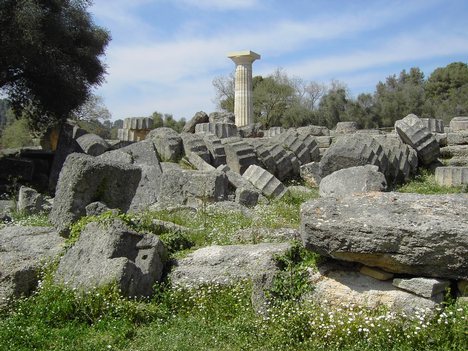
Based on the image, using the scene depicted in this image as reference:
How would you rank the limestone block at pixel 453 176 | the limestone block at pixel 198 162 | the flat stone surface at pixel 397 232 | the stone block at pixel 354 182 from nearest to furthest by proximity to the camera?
Result: 1. the flat stone surface at pixel 397 232
2. the stone block at pixel 354 182
3. the limestone block at pixel 198 162
4. the limestone block at pixel 453 176

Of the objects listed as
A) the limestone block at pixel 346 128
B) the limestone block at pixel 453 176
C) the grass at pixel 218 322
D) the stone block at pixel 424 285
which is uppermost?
the limestone block at pixel 346 128

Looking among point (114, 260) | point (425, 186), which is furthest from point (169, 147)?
point (114, 260)

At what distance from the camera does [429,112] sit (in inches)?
1786

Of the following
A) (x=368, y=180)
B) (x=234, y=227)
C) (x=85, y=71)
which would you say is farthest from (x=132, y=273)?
(x=85, y=71)

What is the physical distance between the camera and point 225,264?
586 cm

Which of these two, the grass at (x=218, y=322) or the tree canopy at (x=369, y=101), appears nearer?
the grass at (x=218, y=322)

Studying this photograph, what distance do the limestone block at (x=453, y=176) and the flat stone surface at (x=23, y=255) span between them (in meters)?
10.6

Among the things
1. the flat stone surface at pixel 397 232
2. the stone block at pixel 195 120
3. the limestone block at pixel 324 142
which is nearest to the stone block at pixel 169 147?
the limestone block at pixel 324 142

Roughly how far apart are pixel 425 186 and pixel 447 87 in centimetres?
4116

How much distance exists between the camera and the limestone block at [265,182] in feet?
41.3

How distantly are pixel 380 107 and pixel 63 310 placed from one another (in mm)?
44221

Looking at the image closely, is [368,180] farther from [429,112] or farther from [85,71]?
[429,112]

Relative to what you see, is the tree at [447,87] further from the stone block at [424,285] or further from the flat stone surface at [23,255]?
the stone block at [424,285]

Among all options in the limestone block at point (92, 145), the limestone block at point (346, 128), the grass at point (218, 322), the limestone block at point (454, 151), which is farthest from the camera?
the limestone block at point (346, 128)
